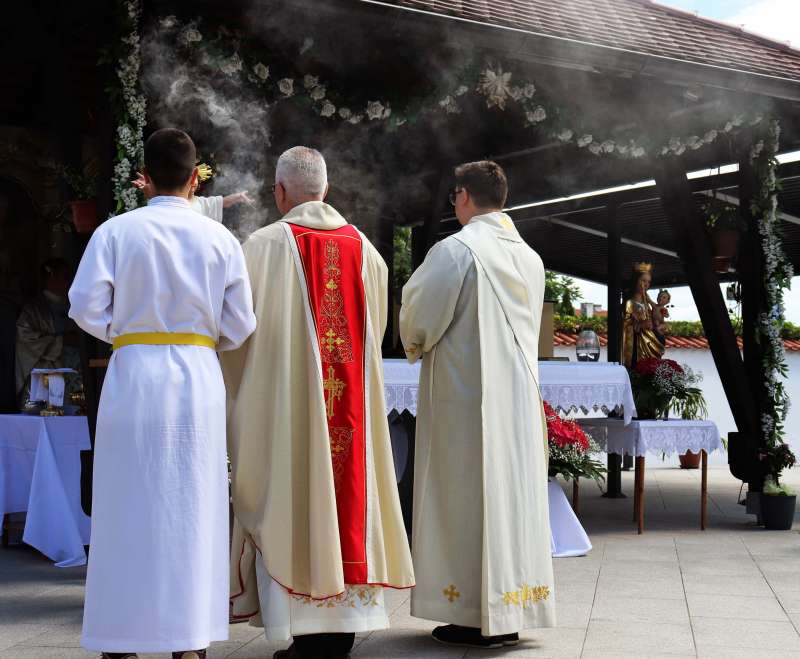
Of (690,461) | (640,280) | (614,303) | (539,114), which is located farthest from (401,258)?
(539,114)

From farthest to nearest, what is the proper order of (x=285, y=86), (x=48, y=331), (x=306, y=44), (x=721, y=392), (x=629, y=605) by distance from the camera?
(x=721, y=392) < (x=48, y=331) < (x=285, y=86) < (x=306, y=44) < (x=629, y=605)

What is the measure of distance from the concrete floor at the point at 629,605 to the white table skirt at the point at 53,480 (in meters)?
0.16

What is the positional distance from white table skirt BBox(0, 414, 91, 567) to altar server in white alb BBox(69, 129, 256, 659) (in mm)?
3059

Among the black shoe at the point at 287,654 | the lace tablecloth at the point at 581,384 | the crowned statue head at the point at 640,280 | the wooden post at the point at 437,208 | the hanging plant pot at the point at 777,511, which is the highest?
the wooden post at the point at 437,208

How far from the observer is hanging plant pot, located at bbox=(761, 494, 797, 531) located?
28.1 ft

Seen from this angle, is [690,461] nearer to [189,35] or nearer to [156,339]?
[189,35]

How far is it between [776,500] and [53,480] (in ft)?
17.3

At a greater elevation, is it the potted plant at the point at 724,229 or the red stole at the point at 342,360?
the potted plant at the point at 724,229

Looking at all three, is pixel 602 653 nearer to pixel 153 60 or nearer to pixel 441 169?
pixel 153 60

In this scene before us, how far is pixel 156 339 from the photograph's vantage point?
3695 millimetres

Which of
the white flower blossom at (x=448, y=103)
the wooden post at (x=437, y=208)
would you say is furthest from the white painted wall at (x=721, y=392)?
the white flower blossom at (x=448, y=103)

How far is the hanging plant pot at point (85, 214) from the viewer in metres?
6.27

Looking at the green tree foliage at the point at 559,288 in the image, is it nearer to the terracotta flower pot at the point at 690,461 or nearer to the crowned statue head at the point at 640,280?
the terracotta flower pot at the point at 690,461

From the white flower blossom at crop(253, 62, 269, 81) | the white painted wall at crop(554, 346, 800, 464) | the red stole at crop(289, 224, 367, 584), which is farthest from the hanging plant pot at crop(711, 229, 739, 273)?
the white painted wall at crop(554, 346, 800, 464)
